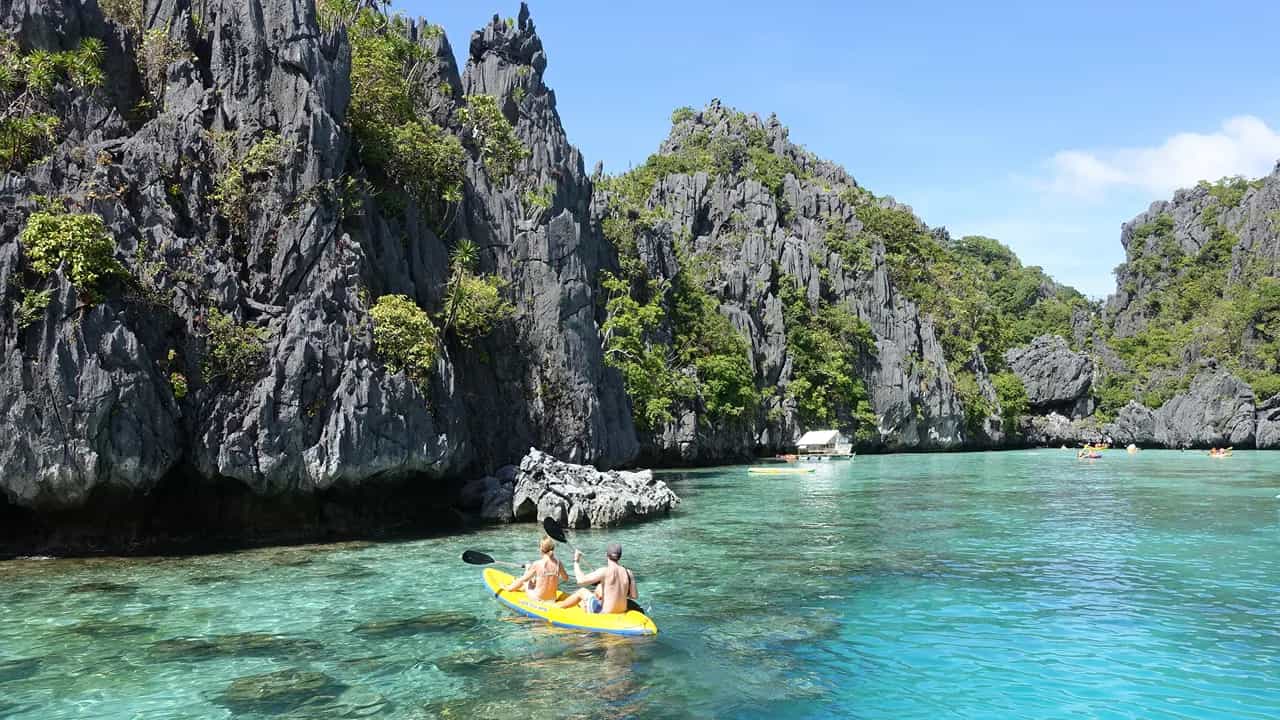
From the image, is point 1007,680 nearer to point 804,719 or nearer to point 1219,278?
point 804,719

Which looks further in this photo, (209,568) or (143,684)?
→ (209,568)

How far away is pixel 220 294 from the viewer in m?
22.0

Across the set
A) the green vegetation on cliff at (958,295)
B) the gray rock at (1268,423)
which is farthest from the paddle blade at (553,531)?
the gray rock at (1268,423)

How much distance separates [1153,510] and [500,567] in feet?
77.9

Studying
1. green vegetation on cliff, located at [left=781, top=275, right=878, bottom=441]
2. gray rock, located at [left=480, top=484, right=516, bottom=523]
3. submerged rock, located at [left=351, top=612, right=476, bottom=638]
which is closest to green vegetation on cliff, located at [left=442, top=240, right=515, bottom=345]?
gray rock, located at [left=480, top=484, right=516, bottom=523]

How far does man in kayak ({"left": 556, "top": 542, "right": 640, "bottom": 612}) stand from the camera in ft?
42.9

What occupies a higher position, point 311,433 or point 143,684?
point 311,433

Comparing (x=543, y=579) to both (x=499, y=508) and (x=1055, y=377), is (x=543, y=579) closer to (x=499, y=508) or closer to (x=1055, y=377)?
(x=499, y=508)

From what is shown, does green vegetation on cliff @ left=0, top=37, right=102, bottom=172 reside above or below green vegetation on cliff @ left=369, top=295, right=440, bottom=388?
above

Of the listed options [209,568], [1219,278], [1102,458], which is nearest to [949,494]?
[209,568]

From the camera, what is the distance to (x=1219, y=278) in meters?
99.1

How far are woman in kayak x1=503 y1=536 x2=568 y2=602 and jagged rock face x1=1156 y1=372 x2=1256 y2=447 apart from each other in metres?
81.3

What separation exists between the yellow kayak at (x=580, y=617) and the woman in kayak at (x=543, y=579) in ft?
0.38

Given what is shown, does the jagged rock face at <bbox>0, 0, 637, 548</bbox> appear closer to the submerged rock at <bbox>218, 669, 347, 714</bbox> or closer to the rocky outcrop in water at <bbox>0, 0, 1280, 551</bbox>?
the rocky outcrop in water at <bbox>0, 0, 1280, 551</bbox>
